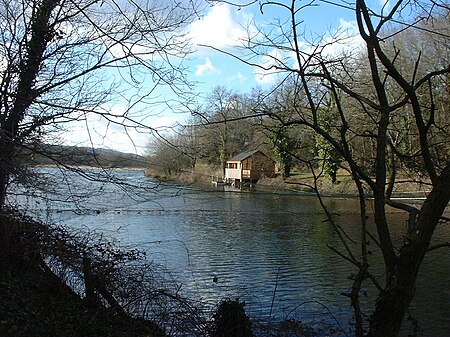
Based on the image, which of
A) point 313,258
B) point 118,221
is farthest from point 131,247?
point 118,221

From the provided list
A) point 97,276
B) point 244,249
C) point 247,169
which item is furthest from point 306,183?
point 247,169

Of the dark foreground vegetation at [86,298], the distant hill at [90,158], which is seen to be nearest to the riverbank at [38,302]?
the dark foreground vegetation at [86,298]

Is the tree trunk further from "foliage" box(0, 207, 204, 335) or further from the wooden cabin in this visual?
the wooden cabin

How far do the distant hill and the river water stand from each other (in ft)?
0.53

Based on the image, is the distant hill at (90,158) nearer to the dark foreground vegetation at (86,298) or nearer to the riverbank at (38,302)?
the dark foreground vegetation at (86,298)

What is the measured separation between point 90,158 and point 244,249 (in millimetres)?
8253

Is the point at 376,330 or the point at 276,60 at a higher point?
the point at 276,60

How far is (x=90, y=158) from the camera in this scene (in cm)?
623

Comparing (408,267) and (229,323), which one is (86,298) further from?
(408,267)

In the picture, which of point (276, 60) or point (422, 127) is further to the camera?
point (276, 60)

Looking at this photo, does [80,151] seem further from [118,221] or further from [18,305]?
[118,221]

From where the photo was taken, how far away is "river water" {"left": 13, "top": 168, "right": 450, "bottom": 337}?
7.01m

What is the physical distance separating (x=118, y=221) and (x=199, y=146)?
41.7 feet

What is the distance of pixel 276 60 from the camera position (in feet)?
10.1
